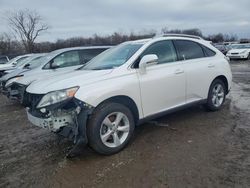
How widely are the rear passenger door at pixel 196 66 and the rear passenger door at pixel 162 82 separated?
0.59 feet

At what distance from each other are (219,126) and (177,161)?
1.76m

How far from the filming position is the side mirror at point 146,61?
4402 mm

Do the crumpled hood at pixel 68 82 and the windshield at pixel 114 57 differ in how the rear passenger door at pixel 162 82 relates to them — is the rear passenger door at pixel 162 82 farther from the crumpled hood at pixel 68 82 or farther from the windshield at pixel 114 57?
the crumpled hood at pixel 68 82

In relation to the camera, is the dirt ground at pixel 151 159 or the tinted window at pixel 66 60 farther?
the tinted window at pixel 66 60

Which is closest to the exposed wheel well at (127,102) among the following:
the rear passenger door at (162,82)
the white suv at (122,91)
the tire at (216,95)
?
the white suv at (122,91)

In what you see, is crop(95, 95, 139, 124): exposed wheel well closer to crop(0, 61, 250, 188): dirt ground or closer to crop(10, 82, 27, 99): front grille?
crop(0, 61, 250, 188): dirt ground

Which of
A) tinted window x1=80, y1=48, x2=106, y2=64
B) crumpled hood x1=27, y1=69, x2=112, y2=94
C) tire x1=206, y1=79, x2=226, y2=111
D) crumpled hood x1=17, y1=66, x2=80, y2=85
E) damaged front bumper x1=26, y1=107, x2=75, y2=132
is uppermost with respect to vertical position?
tinted window x1=80, y1=48, x2=106, y2=64

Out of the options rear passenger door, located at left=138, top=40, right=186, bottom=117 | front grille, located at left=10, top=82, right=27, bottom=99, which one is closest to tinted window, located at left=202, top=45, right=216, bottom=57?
rear passenger door, located at left=138, top=40, right=186, bottom=117

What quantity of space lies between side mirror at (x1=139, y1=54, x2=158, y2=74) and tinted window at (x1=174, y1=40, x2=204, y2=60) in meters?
1.02

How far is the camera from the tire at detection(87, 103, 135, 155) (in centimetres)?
390

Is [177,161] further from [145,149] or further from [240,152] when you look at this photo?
[240,152]

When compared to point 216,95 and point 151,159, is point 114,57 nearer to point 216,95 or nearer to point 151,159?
point 151,159

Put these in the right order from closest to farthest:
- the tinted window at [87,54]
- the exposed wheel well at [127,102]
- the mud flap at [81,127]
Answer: the mud flap at [81,127]
the exposed wheel well at [127,102]
the tinted window at [87,54]

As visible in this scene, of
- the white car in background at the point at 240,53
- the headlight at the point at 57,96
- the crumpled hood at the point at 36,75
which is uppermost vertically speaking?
the headlight at the point at 57,96
